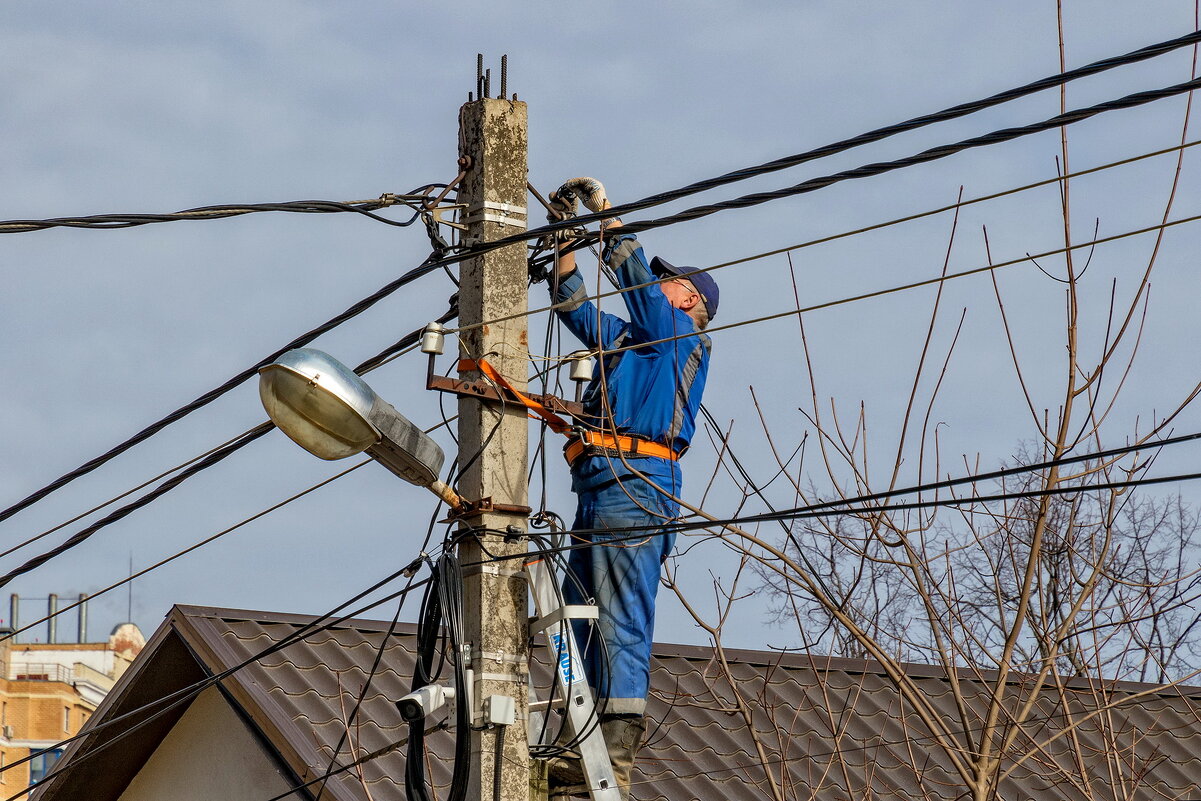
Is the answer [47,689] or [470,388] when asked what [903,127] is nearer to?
[470,388]

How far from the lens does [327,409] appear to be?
5.66 m

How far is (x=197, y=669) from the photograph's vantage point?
9.96m

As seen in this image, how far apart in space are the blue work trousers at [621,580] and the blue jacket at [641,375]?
10 centimetres

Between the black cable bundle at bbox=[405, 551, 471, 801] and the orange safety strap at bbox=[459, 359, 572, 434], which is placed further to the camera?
the orange safety strap at bbox=[459, 359, 572, 434]

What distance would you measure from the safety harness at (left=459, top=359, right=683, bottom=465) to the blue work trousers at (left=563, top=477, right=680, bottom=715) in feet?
0.45

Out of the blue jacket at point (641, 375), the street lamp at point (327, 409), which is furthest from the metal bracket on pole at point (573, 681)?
the street lamp at point (327, 409)

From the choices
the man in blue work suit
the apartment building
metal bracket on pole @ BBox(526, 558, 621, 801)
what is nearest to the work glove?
the man in blue work suit

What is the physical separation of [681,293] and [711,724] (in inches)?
162

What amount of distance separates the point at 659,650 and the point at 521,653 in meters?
5.00

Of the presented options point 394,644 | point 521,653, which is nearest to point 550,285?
point 521,653

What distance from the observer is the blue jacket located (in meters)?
6.77

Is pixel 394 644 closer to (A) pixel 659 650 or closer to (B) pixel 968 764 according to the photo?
(A) pixel 659 650

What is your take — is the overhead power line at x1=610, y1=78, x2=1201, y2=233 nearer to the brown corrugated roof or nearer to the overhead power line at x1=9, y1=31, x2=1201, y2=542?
the overhead power line at x1=9, y1=31, x2=1201, y2=542

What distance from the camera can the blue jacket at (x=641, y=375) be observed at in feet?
22.2
